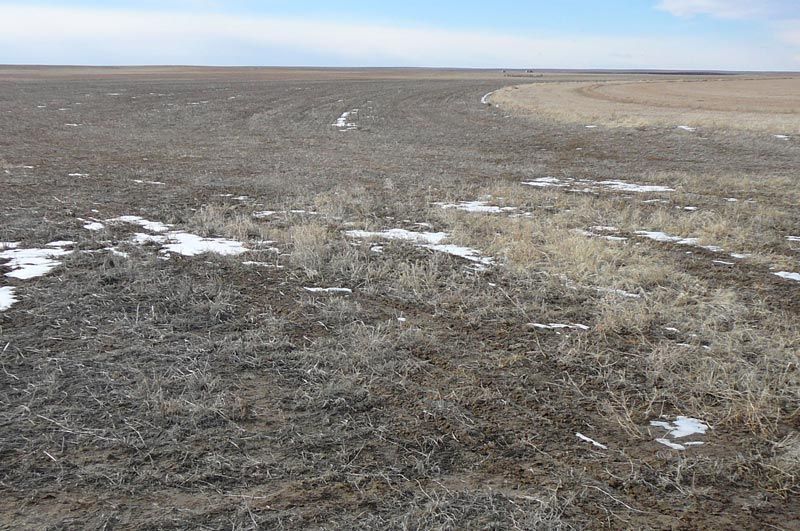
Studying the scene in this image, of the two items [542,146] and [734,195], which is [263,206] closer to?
[734,195]

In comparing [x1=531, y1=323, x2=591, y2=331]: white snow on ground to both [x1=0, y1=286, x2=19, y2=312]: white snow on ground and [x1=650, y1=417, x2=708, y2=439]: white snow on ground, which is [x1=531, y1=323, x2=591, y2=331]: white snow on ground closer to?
[x1=650, y1=417, x2=708, y2=439]: white snow on ground

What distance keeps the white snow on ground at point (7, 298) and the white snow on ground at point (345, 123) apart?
1967 cm

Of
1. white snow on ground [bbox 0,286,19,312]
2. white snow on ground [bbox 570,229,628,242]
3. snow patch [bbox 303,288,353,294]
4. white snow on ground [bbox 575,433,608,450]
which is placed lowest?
white snow on ground [bbox 575,433,608,450]

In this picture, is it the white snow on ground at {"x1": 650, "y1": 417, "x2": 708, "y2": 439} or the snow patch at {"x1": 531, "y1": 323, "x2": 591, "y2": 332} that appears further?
the snow patch at {"x1": 531, "y1": 323, "x2": 591, "y2": 332}

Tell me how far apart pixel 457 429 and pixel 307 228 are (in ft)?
16.3

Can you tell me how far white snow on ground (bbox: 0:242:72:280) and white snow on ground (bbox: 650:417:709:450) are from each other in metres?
6.05

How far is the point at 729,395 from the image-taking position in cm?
414

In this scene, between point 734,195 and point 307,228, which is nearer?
point 307,228

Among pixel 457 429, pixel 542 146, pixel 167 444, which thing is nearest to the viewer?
pixel 167 444

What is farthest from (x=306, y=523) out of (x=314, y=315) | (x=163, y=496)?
(x=314, y=315)

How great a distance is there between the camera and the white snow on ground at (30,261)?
644 cm

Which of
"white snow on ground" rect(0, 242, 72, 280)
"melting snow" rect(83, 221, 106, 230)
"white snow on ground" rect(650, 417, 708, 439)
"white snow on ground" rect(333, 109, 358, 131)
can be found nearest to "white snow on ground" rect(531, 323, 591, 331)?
"white snow on ground" rect(650, 417, 708, 439)

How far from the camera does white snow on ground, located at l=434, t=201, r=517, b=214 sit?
10.2m

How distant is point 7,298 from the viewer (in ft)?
18.7
